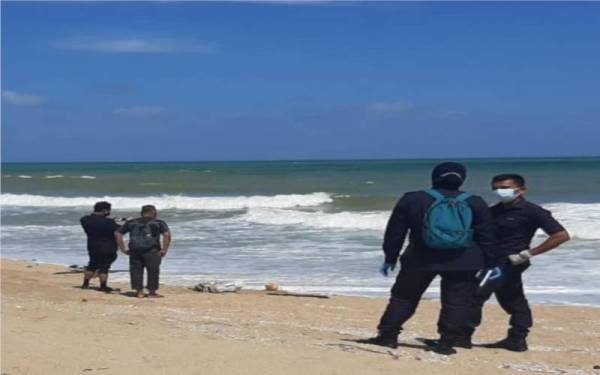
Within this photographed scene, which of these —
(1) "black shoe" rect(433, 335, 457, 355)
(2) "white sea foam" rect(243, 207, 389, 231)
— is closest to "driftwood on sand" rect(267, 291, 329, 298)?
(1) "black shoe" rect(433, 335, 457, 355)

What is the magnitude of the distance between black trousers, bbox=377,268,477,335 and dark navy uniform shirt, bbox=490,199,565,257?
1.75 feet

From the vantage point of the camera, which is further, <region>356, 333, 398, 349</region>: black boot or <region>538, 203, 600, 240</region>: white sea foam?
<region>538, 203, 600, 240</region>: white sea foam

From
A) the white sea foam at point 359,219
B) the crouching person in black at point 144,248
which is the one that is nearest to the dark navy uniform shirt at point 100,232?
the crouching person in black at point 144,248

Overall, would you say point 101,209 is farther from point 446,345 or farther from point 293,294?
point 446,345

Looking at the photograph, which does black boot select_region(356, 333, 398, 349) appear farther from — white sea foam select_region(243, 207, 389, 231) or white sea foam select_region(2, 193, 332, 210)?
white sea foam select_region(2, 193, 332, 210)

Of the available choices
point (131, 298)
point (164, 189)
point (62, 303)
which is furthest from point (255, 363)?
point (164, 189)

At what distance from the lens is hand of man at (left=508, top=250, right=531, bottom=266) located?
6.77m

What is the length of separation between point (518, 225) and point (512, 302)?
66 cm

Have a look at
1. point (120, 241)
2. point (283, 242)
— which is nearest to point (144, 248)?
point (120, 241)

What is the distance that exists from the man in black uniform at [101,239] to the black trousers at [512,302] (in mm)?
6041

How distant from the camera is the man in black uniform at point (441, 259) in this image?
624 centimetres

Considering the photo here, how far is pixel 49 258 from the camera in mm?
16734

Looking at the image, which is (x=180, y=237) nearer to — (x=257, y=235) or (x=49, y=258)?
(x=257, y=235)

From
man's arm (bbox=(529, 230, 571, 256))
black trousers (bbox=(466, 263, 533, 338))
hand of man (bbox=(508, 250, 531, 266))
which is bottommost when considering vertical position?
black trousers (bbox=(466, 263, 533, 338))
